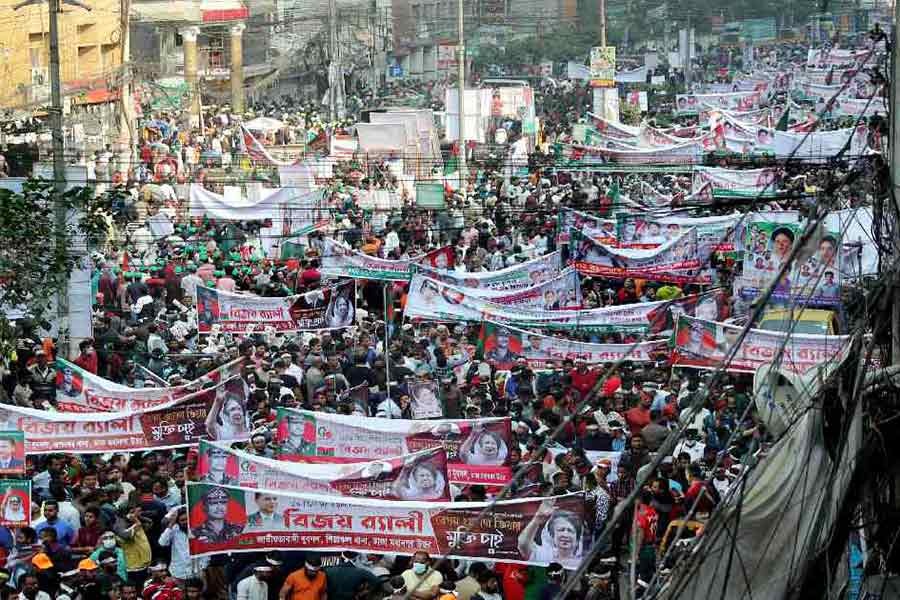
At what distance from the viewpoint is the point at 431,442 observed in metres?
13.3

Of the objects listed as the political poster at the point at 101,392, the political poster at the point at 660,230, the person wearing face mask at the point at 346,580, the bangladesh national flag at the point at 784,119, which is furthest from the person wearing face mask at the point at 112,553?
the bangladesh national flag at the point at 784,119

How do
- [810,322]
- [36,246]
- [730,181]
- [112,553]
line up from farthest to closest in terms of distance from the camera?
1. [730,181]
2. [36,246]
3. [810,322]
4. [112,553]

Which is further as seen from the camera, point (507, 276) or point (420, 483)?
point (507, 276)

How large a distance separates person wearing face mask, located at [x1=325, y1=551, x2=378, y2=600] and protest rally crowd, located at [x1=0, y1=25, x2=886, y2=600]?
0.7 inches

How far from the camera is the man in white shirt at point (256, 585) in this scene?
1175cm

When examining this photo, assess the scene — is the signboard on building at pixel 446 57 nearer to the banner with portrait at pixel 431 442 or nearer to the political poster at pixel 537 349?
the political poster at pixel 537 349

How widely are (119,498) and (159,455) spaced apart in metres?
0.86

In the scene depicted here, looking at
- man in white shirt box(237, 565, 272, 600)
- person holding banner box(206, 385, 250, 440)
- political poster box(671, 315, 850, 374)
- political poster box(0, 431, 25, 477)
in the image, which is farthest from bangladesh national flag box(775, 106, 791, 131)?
man in white shirt box(237, 565, 272, 600)

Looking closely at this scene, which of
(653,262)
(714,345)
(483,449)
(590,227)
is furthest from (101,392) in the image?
(590,227)

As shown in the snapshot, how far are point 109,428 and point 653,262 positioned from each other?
903cm

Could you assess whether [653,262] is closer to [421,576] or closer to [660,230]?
[660,230]

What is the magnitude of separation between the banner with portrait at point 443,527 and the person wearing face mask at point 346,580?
10.1 inches

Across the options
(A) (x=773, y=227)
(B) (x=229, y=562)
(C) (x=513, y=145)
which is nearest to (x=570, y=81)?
(C) (x=513, y=145)

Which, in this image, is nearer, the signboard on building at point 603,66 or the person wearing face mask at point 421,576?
the person wearing face mask at point 421,576
